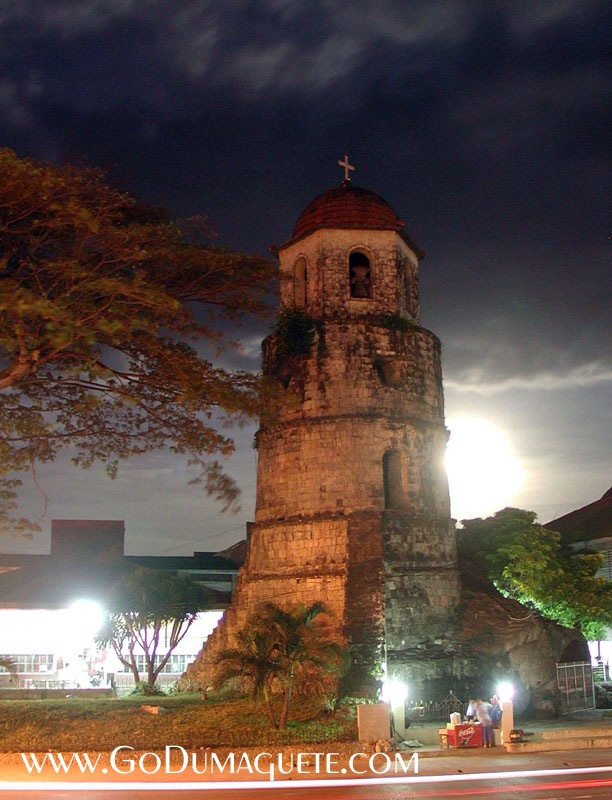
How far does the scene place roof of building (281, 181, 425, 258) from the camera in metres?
23.0

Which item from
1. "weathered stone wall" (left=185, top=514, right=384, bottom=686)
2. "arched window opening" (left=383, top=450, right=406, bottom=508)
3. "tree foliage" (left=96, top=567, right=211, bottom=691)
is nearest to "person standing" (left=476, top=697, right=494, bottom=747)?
"weathered stone wall" (left=185, top=514, right=384, bottom=686)

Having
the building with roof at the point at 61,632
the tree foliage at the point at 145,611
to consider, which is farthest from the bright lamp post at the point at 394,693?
the building with roof at the point at 61,632

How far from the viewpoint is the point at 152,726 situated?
1582 cm

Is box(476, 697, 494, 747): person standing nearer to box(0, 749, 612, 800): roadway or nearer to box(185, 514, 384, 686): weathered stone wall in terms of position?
box(0, 749, 612, 800): roadway

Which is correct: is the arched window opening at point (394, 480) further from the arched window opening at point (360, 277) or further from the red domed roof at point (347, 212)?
the red domed roof at point (347, 212)

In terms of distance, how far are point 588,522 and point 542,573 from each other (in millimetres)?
10558

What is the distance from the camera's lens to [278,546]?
21422 mm

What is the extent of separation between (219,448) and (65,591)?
14.9m

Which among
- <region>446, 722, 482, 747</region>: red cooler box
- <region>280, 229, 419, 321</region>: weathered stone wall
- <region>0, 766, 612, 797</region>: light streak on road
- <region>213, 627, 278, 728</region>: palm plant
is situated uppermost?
<region>280, 229, 419, 321</region>: weathered stone wall

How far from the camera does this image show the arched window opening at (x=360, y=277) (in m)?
23.0

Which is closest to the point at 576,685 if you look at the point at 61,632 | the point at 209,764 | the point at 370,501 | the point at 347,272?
the point at 370,501

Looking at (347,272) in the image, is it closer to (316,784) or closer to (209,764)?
(209,764)

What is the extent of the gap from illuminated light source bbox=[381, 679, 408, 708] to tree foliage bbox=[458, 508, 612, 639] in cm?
602

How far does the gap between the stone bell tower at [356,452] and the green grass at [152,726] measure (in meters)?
2.96
